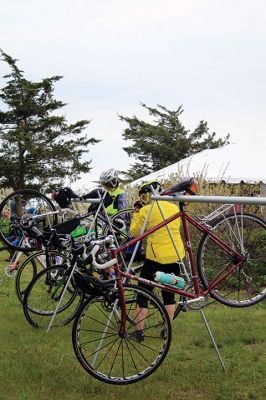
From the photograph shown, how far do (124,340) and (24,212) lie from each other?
111 inches

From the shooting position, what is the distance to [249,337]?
620 centimetres

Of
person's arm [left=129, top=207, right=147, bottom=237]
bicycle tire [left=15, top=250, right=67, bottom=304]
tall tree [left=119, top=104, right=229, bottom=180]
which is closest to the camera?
person's arm [left=129, top=207, right=147, bottom=237]

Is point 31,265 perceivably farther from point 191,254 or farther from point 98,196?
point 191,254

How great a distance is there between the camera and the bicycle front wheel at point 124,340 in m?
4.38

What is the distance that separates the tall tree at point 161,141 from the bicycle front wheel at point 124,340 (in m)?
39.6

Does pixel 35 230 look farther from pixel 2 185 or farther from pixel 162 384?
pixel 2 185

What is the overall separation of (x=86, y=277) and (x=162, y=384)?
1.27 m

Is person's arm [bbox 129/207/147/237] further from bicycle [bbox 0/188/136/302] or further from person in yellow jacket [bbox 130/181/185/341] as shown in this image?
bicycle [bbox 0/188/136/302]

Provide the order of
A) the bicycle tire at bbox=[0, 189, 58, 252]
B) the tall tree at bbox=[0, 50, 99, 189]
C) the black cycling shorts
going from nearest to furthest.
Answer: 1. the black cycling shorts
2. the bicycle tire at bbox=[0, 189, 58, 252]
3. the tall tree at bbox=[0, 50, 99, 189]

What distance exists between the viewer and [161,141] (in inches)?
1802

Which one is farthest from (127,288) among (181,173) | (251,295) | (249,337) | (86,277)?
(181,173)

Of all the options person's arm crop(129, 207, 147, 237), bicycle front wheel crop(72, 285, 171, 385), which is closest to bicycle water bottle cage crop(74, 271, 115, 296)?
bicycle front wheel crop(72, 285, 171, 385)

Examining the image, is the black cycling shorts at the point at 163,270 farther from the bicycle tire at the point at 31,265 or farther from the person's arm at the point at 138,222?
the bicycle tire at the point at 31,265

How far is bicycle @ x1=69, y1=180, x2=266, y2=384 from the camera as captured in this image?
4453mm
